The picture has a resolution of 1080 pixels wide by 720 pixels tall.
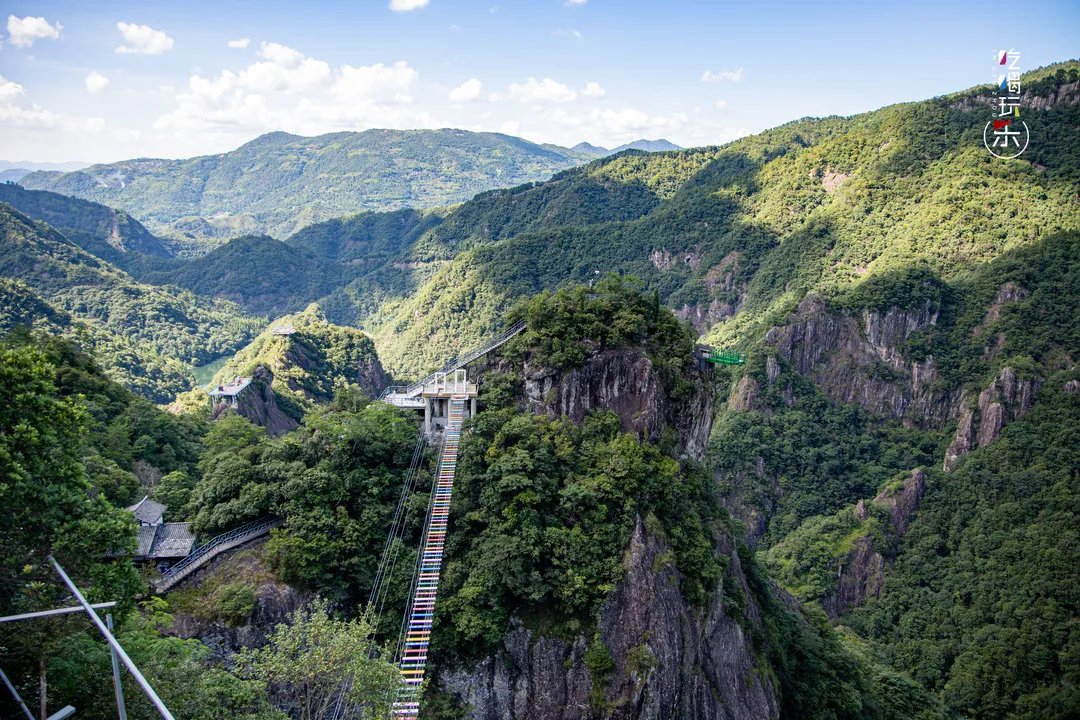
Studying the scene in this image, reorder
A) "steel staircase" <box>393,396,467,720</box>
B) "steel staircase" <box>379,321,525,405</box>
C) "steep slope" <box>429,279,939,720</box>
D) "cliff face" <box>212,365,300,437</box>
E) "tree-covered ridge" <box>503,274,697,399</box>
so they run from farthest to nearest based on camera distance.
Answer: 1. "cliff face" <box>212,365,300,437</box>
2. "steel staircase" <box>379,321,525,405</box>
3. "tree-covered ridge" <box>503,274,697,399</box>
4. "steep slope" <box>429,279,939,720</box>
5. "steel staircase" <box>393,396,467,720</box>

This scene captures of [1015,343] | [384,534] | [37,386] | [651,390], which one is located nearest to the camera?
[37,386]

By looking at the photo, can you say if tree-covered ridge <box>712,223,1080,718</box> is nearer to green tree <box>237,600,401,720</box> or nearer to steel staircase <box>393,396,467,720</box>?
steel staircase <box>393,396,467,720</box>

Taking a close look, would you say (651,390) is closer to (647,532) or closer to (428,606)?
(647,532)

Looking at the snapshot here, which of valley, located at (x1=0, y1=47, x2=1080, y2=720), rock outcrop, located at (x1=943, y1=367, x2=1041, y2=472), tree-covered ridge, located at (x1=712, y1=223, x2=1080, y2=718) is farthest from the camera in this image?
rock outcrop, located at (x1=943, y1=367, x2=1041, y2=472)

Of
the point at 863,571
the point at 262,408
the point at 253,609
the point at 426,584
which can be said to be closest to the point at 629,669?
the point at 426,584

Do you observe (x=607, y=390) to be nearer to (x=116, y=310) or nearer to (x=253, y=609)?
(x=253, y=609)

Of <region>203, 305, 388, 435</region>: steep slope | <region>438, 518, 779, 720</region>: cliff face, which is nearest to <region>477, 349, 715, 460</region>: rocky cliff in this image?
<region>438, 518, 779, 720</region>: cliff face

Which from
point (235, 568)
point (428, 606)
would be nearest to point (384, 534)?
point (428, 606)
